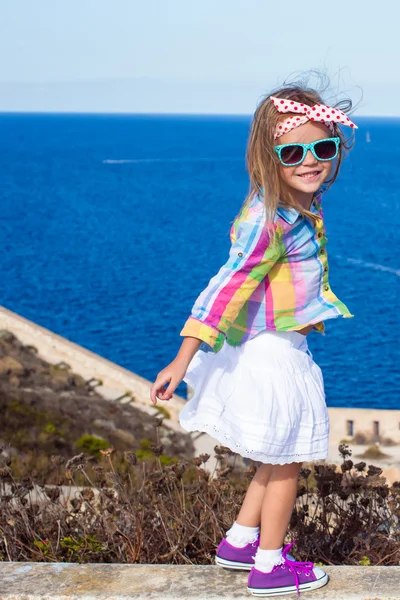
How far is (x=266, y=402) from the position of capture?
146 inches

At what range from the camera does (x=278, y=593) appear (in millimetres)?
3773

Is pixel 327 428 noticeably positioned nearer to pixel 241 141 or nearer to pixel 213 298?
pixel 213 298

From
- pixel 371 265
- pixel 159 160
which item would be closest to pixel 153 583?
pixel 371 265

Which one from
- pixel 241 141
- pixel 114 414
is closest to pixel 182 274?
pixel 114 414

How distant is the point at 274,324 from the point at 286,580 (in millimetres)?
1129

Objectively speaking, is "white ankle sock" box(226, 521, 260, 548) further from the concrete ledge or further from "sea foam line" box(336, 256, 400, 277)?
"sea foam line" box(336, 256, 400, 277)

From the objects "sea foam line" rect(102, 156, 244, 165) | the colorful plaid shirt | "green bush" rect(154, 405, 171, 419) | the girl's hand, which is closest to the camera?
the girl's hand

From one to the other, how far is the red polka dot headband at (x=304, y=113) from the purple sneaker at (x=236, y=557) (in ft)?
6.31

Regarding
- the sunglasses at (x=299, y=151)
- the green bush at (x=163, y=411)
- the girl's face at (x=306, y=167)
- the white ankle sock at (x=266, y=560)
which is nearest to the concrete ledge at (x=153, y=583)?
the white ankle sock at (x=266, y=560)

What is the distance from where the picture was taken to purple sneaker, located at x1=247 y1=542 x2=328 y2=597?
148 inches

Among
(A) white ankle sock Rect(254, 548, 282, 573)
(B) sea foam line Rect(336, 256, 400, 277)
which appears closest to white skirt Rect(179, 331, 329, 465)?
(A) white ankle sock Rect(254, 548, 282, 573)

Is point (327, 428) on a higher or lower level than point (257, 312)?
lower

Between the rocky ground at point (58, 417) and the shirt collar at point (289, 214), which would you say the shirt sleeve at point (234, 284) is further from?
the rocky ground at point (58, 417)

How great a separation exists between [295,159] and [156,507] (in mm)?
2280
